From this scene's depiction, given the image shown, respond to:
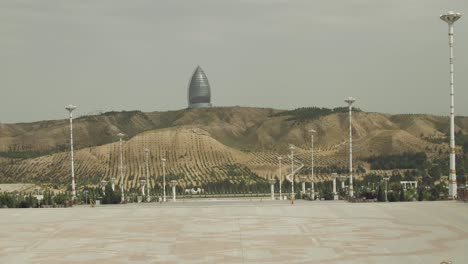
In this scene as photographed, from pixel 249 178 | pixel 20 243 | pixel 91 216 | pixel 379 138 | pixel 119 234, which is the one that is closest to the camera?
pixel 20 243

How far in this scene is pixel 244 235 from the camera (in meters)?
26.5

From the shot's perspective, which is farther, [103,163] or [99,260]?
[103,163]

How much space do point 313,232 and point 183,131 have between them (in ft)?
469

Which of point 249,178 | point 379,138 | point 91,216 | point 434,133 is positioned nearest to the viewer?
point 91,216

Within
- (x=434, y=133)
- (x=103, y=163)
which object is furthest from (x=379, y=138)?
(x=103, y=163)

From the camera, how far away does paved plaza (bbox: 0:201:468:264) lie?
22.0m

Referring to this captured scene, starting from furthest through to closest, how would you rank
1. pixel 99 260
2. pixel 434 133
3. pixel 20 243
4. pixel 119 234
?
1. pixel 434 133
2. pixel 119 234
3. pixel 20 243
4. pixel 99 260

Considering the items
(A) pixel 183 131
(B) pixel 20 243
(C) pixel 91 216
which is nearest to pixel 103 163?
(A) pixel 183 131

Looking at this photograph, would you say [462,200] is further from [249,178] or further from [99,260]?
[249,178]

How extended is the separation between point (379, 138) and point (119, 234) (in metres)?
139

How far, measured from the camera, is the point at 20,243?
26000mm

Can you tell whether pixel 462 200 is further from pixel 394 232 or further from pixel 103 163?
pixel 103 163

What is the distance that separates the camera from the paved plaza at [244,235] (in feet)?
72.1

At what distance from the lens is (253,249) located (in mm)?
23172
